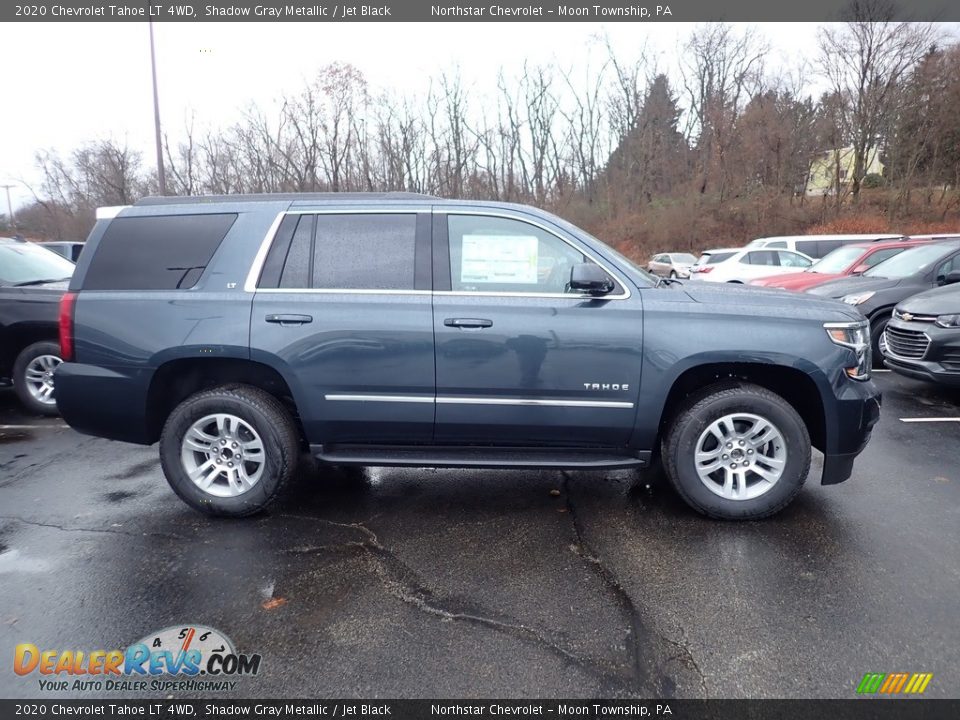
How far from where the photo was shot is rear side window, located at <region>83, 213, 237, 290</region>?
375 cm

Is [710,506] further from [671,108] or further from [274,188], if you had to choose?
[671,108]

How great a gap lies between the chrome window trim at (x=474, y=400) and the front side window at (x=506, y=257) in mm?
682

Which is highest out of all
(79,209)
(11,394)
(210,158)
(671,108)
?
(671,108)

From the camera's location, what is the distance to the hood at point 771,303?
351 cm

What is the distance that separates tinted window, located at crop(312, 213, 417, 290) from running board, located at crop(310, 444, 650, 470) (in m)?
1.06

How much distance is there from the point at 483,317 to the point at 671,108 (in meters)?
44.3

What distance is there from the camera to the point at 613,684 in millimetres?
2279

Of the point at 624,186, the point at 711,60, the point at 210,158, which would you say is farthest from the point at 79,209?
the point at 711,60

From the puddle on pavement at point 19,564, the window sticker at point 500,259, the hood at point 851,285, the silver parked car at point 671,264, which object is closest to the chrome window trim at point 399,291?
the window sticker at point 500,259

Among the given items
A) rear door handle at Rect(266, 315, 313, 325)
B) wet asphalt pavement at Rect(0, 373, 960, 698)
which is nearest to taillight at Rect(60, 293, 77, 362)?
wet asphalt pavement at Rect(0, 373, 960, 698)

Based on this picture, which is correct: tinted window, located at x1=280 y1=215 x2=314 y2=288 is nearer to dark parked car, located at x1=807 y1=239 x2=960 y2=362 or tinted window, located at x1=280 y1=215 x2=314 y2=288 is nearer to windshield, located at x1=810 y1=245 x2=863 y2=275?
dark parked car, located at x1=807 y1=239 x2=960 y2=362

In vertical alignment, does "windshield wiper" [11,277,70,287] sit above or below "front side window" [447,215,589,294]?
below

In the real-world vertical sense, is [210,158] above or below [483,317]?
above

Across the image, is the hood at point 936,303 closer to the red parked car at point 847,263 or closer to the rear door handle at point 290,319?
the red parked car at point 847,263
